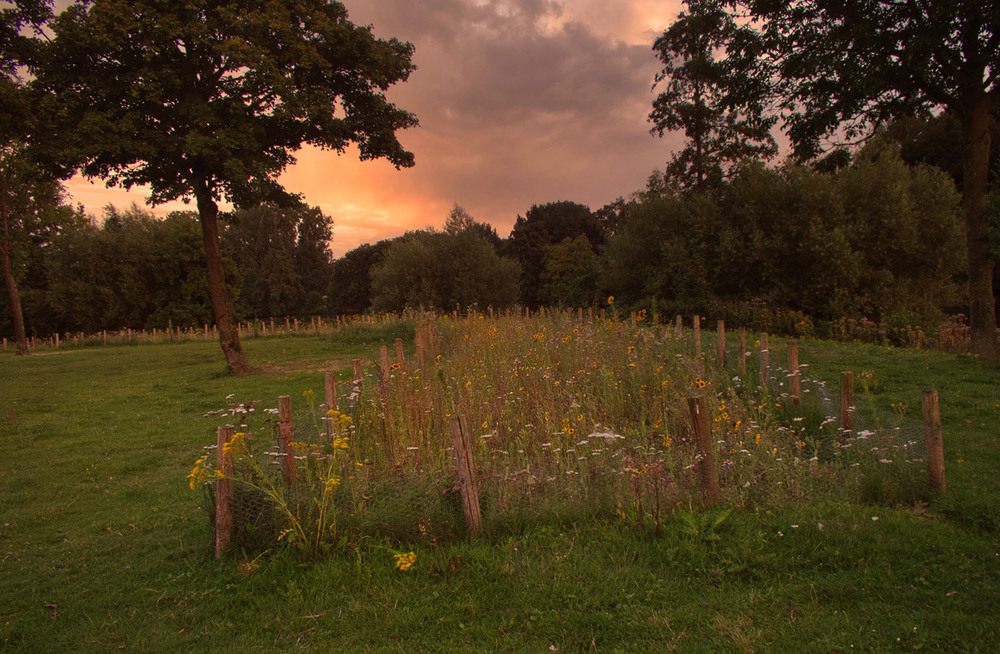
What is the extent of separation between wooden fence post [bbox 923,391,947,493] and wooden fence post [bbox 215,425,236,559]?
5.32 meters

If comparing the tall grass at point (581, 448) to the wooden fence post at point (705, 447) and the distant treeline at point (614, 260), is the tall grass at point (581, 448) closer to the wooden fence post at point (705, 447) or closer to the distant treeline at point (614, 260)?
the wooden fence post at point (705, 447)

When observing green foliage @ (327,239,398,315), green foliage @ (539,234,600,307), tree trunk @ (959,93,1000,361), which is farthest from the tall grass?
green foliage @ (327,239,398,315)

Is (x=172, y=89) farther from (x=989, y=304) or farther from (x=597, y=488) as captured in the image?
(x=989, y=304)

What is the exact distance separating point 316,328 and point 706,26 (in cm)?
2409

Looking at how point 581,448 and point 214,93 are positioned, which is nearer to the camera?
point 581,448

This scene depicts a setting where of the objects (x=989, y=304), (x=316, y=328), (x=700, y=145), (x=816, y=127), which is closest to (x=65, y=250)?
(x=316, y=328)

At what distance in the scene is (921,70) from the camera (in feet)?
34.2

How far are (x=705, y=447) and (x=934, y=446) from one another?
1.81 metres

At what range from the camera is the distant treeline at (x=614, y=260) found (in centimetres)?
2122

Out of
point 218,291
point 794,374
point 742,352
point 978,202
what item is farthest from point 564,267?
point 794,374

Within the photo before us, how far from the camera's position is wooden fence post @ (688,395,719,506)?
406 centimetres

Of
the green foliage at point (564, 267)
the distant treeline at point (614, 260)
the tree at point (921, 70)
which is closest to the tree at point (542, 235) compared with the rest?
the distant treeline at point (614, 260)

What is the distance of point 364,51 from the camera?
48.2 ft

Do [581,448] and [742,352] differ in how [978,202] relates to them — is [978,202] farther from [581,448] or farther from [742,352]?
[581,448]
